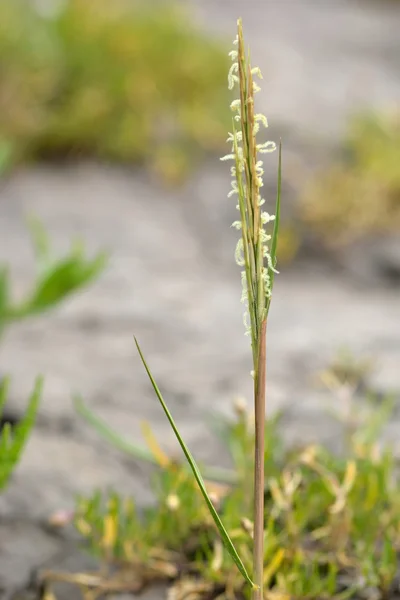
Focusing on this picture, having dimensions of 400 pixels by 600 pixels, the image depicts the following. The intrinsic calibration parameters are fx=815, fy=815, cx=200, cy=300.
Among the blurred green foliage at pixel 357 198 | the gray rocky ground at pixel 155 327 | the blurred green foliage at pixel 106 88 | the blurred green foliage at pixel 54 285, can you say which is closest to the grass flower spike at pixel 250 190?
the gray rocky ground at pixel 155 327

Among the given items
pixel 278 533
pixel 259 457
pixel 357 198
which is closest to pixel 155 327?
pixel 278 533

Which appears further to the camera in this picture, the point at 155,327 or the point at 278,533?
the point at 155,327

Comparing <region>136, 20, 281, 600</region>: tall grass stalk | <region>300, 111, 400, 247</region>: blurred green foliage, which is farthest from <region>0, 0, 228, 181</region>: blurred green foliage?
<region>136, 20, 281, 600</region>: tall grass stalk

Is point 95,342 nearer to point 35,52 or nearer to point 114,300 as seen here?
point 114,300

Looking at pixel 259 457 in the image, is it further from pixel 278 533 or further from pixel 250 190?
pixel 278 533

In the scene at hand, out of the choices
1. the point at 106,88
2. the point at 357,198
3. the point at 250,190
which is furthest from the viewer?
the point at 106,88

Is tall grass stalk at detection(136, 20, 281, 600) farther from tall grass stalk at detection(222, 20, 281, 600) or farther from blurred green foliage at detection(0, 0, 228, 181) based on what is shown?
blurred green foliage at detection(0, 0, 228, 181)
